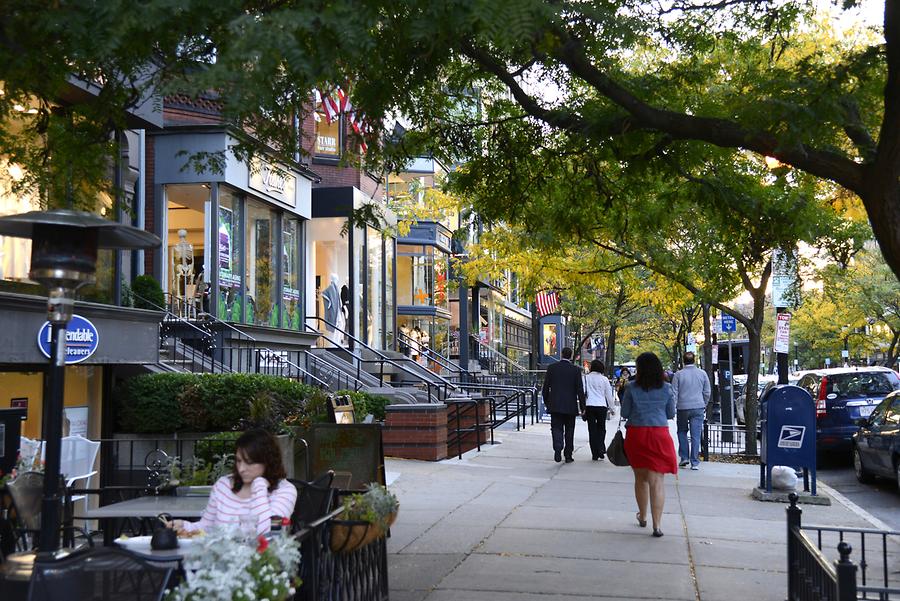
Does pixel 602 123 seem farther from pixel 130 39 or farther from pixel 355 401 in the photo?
pixel 355 401

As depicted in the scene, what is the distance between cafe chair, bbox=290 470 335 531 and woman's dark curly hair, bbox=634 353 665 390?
14.9 feet

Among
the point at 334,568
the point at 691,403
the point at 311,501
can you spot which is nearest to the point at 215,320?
the point at 691,403

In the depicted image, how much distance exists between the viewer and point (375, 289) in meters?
29.3

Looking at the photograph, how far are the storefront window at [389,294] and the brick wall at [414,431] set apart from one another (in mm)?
12725

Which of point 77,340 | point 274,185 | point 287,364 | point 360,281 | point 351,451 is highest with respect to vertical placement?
point 274,185

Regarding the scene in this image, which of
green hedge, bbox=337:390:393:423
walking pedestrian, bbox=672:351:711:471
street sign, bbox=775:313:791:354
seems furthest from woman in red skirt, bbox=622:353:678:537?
street sign, bbox=775:313:791:354

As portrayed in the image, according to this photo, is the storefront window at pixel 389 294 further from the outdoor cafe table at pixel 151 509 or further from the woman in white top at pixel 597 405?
the outdoor cafe table at pixel 151 509

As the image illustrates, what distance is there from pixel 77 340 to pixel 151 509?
6122 mm

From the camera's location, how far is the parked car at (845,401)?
1811 centimetres

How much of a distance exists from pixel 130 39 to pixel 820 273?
19.2 meters

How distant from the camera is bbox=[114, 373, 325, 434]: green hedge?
47.2 feet

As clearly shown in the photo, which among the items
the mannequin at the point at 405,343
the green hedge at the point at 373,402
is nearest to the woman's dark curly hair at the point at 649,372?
the green hedge at the point at 373,402

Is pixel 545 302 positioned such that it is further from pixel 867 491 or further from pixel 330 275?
pixel 867 491

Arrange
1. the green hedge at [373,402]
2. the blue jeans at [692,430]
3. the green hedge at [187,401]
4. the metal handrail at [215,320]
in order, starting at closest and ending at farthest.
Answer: the green hedge at [187,401]
the green hedge at [373,402]
the blue jeans at [692,430]
the metal handrail at [215,320]
